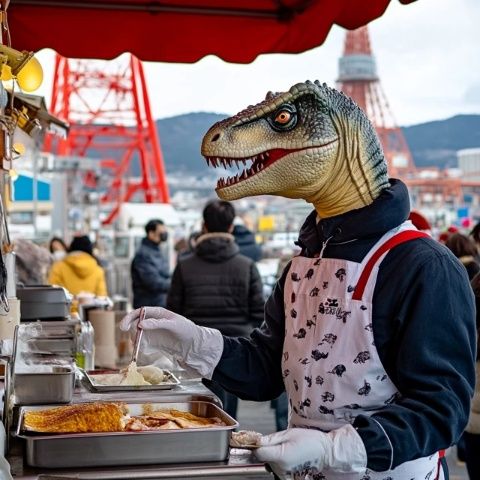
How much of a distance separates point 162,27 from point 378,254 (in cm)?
267

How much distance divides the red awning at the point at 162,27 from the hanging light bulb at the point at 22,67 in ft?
6.12

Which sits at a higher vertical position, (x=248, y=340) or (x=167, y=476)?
(x=248, y=340)

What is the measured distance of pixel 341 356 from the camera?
6.32 ft

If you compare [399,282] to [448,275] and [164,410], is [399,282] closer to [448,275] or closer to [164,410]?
[448,275]

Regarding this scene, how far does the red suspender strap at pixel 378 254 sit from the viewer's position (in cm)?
194

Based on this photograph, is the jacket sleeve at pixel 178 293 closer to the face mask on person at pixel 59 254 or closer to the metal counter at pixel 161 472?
the metal counter at pixel 161 472

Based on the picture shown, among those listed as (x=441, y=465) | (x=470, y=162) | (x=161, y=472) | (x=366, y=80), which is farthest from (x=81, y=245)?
(x=366, y=80)

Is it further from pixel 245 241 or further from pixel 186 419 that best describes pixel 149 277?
pixel 186 419

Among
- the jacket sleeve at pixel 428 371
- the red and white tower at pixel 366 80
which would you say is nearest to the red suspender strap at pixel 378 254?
the jacket sleeve at pixel 428 371

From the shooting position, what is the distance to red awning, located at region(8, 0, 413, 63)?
13.8 ft

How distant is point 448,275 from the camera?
1849mm

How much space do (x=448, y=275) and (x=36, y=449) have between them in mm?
921

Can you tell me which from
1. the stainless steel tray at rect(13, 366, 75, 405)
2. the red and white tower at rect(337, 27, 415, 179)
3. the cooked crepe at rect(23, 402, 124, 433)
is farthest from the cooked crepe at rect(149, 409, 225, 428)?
the red and white tower at rect(337, 27, 415, 179)

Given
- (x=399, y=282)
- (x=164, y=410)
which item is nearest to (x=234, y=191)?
(x=399, y=282)
